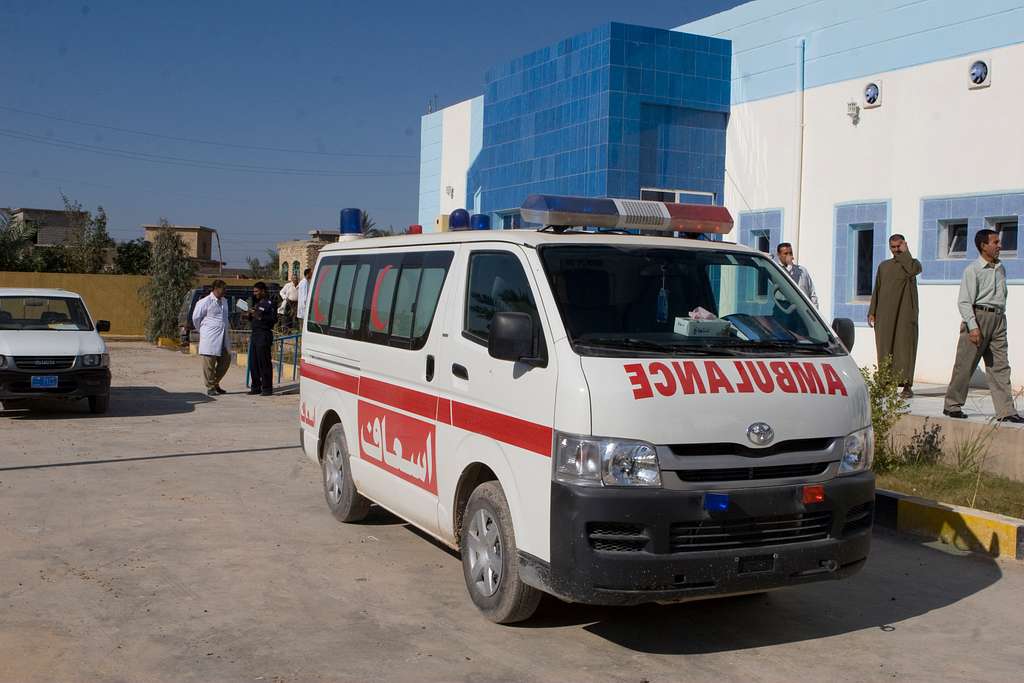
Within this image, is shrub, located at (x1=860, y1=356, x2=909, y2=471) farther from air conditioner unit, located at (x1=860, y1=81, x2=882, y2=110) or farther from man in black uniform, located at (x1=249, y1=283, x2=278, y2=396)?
man in black uniform, located at (x1=249, y1=283, x2=278, y2=396)

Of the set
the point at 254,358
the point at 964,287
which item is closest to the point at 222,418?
the point at 254,358

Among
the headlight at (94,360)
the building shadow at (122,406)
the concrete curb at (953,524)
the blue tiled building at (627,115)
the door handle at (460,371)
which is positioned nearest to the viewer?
the door handle at (460,371)

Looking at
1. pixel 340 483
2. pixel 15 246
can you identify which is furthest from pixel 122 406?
pixel 15 246

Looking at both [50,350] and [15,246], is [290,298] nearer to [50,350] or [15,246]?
[50,350]

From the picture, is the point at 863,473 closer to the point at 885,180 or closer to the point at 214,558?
the point at 214,558

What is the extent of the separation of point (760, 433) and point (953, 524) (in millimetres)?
3446

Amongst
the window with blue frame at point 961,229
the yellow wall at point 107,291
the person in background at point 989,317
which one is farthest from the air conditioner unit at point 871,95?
the yellow wall at point 107,291

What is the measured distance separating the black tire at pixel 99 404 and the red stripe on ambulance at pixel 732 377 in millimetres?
10949

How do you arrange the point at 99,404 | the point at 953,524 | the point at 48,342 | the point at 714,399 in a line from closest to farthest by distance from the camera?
the point at 714,399, the point at 953,524, the point at 48,342, the point at 99,404

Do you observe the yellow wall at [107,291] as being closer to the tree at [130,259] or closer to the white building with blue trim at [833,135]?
the tree at [130,259]

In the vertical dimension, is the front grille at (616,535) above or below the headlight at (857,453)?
below

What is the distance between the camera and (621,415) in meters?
4.91

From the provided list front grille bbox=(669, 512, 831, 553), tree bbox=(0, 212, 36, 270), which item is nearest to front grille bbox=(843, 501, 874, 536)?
front grille bbox=(669, 512, 831, 553)

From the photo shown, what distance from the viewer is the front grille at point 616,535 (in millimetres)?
4914
